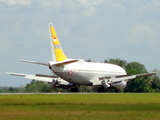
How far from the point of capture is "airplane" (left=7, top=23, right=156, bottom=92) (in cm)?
6612

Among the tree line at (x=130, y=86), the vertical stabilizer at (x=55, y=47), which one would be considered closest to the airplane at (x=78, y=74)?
the vertical stabilizer at (x=55, y=47)

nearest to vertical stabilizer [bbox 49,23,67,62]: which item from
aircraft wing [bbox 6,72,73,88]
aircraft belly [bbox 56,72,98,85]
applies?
aircraft belly [bbox 56,72,98,85]

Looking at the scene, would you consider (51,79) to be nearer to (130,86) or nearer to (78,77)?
(78,77)

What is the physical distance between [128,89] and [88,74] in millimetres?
28194

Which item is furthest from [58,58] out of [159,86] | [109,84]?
[159,86]

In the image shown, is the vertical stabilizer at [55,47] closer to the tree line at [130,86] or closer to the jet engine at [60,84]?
the jet engine at [60,84]

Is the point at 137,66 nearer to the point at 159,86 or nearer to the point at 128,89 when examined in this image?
the point at 159,86

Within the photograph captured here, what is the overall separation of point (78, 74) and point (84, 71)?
5.48ft

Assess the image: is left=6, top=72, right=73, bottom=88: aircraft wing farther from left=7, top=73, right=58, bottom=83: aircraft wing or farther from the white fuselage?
the white fuselage

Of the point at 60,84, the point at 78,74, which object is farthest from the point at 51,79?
the point at 78,74

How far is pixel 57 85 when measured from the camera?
237ft

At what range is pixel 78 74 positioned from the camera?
226 feet

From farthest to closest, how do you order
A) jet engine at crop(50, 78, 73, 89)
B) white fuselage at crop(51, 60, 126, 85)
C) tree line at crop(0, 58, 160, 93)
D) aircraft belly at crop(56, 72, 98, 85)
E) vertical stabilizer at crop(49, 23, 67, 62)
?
1. tree line at crop(0, 58, 160, 93)
2. jet engine at crop(50, 78, 73, 89)
3. aircraft belly at crop(56, 72, 98, 85)
4. white fuselage at crop(51, 60, 126, 85)
5. vertical stabilizer at crop(49, 23, 67, 62)

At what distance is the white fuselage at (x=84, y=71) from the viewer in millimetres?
66438
